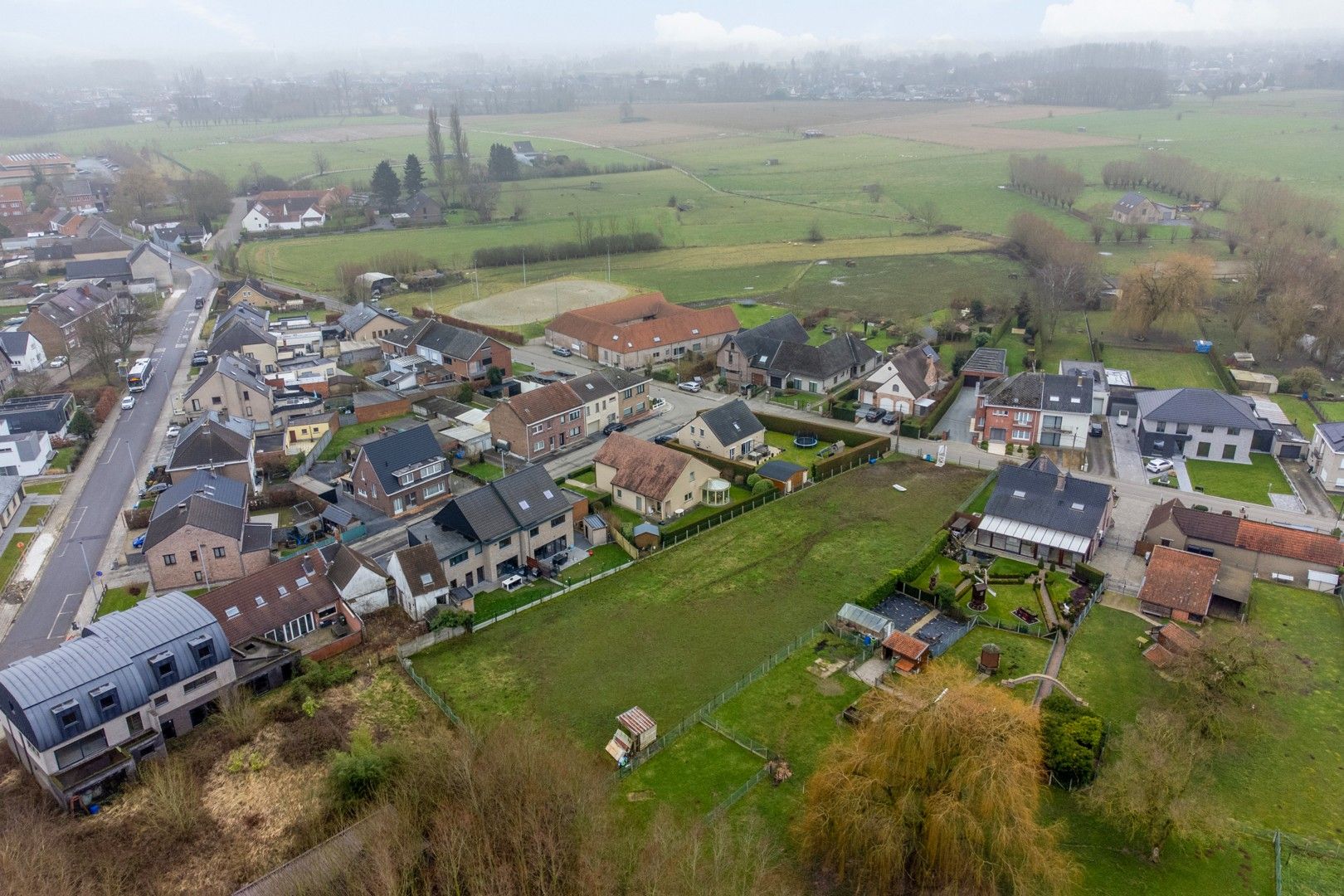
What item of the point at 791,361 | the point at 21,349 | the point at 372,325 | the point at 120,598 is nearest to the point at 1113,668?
the point at 791,361

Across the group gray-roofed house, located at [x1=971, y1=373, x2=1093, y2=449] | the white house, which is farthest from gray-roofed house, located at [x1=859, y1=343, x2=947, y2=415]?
the white house

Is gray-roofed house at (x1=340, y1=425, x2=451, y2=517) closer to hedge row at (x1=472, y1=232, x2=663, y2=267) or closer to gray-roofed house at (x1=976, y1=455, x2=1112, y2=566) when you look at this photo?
gray-roofed house at (x1=976, y1=455, x2=1112, y2=566)

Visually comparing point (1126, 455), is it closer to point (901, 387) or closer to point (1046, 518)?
point (901, 387)

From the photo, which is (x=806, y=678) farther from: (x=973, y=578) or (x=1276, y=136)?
(x=1276, y=136)

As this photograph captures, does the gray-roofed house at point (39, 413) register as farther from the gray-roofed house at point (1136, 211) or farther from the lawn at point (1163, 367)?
the gray-roofed house at point (1136, 211)

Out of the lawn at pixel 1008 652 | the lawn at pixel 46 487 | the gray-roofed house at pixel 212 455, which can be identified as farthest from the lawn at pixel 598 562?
the lawn at pixel 46 487
